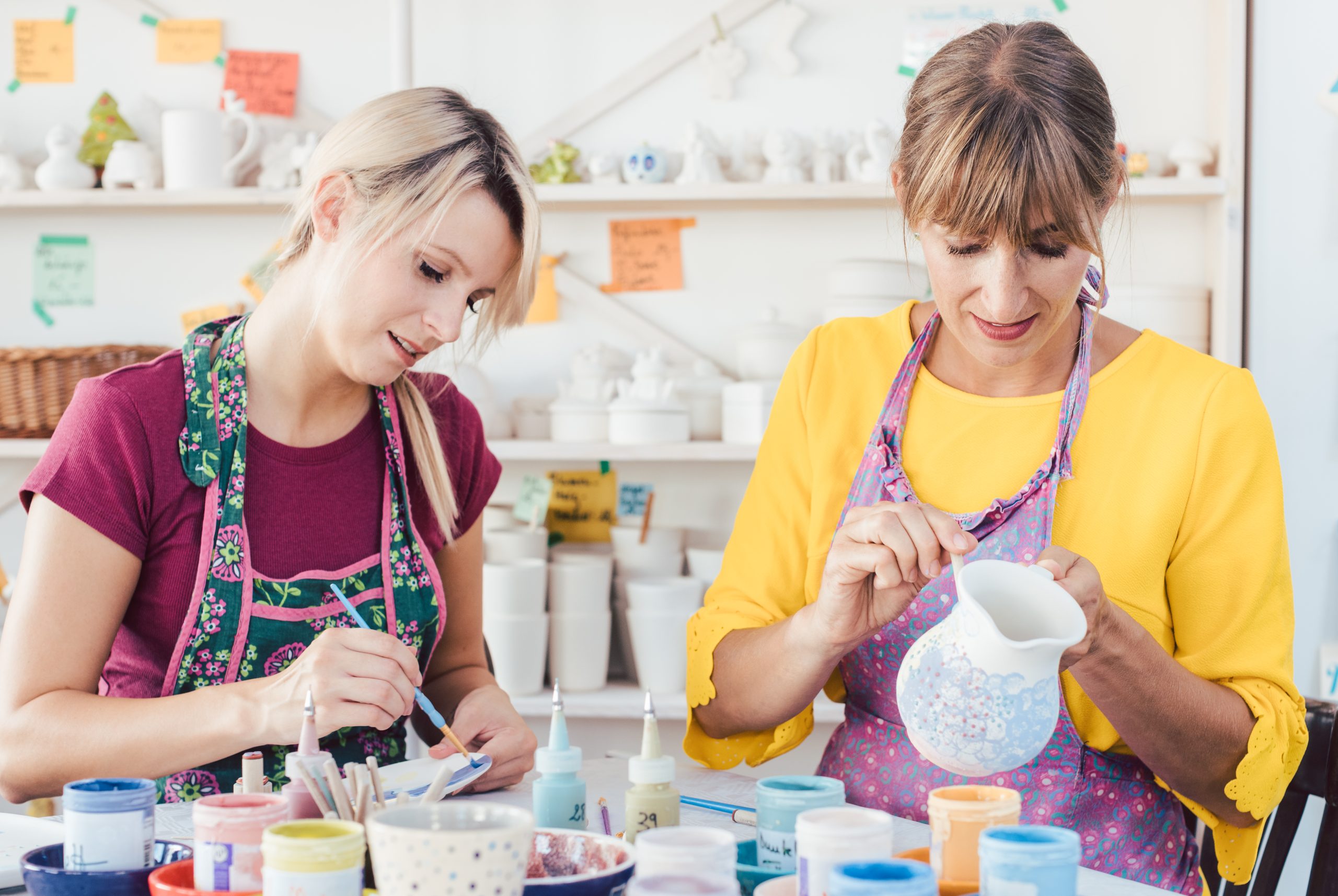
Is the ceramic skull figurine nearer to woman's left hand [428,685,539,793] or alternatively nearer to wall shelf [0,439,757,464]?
wall shelf [0,439,757,464]

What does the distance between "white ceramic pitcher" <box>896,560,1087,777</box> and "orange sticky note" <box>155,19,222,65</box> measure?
2.31 m

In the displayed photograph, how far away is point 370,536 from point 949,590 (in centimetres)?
67

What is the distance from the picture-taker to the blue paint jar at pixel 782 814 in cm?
91

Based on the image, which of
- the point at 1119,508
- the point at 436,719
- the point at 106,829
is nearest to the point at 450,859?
the point at 106,829

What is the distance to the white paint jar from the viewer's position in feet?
2.46

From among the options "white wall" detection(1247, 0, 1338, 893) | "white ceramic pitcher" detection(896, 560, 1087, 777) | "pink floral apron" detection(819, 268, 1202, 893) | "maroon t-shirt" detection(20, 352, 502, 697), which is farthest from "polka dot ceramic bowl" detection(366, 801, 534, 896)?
"white wall" detection(1247, 0, 1338, 893)

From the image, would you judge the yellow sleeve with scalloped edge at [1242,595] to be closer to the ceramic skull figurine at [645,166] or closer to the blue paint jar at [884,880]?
the blue paint jar at [884,880]

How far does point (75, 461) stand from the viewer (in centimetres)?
126

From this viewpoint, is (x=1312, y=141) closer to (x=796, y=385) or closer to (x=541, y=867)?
(x=796, y=385)

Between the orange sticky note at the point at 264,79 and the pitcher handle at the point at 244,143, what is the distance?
13cm

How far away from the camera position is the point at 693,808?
3.85ft

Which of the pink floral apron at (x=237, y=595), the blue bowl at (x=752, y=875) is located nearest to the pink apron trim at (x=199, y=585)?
the pink floral apron at (x=237, y=595)

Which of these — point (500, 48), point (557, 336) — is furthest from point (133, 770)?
point (500, 48)

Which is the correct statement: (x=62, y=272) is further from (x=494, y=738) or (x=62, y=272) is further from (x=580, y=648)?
(x=494, y=738)
